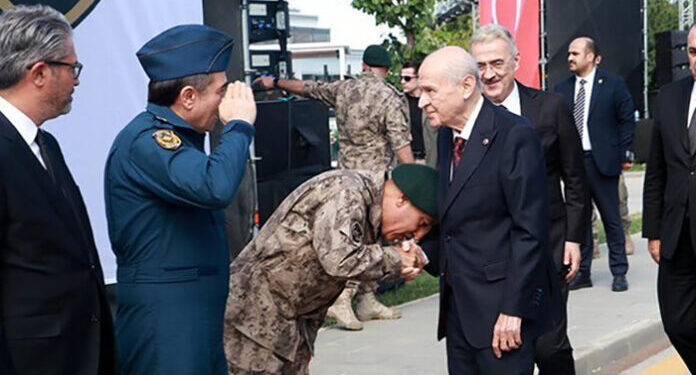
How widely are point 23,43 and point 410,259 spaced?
154cm

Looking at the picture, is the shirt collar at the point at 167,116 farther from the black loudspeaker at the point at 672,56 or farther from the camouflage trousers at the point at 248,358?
the black loudspeaker at the point at 672,56

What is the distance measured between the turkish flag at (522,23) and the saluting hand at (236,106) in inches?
366

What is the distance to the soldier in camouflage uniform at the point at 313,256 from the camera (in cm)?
388

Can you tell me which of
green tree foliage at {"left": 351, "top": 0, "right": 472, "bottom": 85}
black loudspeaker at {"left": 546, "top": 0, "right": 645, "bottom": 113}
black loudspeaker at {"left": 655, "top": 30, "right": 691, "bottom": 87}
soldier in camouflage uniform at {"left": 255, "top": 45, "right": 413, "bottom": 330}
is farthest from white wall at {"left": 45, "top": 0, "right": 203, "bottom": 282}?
green tree foliage at {"left": 351, "top": 0, "right": 472, "bottom": 85}

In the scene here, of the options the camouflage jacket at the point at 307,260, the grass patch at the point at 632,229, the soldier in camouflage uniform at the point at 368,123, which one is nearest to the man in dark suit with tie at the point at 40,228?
the camouflage jacket at the point at 307,260

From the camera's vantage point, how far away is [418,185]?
13.0 ft

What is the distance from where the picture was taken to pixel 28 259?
10.2ft

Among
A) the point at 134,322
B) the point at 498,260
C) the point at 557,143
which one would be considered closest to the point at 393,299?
the point at 557,143

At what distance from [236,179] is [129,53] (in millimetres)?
3445

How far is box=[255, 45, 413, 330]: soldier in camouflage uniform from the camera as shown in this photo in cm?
852

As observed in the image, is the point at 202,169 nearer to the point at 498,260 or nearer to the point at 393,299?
the point at 498,260

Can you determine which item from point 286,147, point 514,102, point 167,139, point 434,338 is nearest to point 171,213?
point 167,139

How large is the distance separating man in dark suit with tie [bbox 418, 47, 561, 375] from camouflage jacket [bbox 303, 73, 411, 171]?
161 inches

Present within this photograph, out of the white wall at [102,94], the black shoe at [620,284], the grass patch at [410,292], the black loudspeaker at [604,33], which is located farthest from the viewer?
the black loudspeaker at [604,33]
